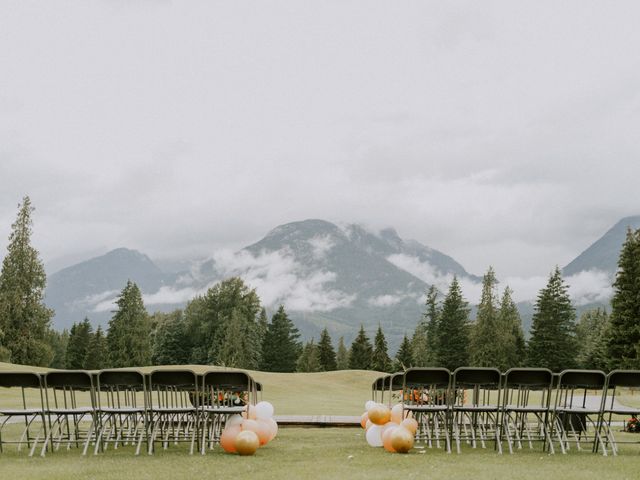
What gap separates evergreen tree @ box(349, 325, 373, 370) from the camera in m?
82.1

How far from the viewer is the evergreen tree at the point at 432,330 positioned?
72431 mm

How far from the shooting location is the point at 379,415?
943 cm

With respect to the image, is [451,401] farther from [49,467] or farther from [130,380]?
[49,467]

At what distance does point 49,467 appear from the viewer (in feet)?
23.9

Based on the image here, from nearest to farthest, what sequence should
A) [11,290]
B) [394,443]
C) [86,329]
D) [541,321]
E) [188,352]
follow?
[394,443] < [11,290] < [541,321] < [188,352] < [86,329]

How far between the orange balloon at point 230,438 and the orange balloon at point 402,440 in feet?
6.95

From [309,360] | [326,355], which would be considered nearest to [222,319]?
[326,355]

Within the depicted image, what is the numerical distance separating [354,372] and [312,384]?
7.46 metres

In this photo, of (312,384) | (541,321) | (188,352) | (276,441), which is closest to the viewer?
(276,441)

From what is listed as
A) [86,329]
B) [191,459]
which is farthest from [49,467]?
[86,329]

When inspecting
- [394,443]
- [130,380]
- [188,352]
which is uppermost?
[130,380]

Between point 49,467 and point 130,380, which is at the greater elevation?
point 130,380

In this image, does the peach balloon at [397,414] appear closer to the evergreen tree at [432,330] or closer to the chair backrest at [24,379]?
the chair backrest at [24,379]

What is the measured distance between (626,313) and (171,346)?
49.9 m
